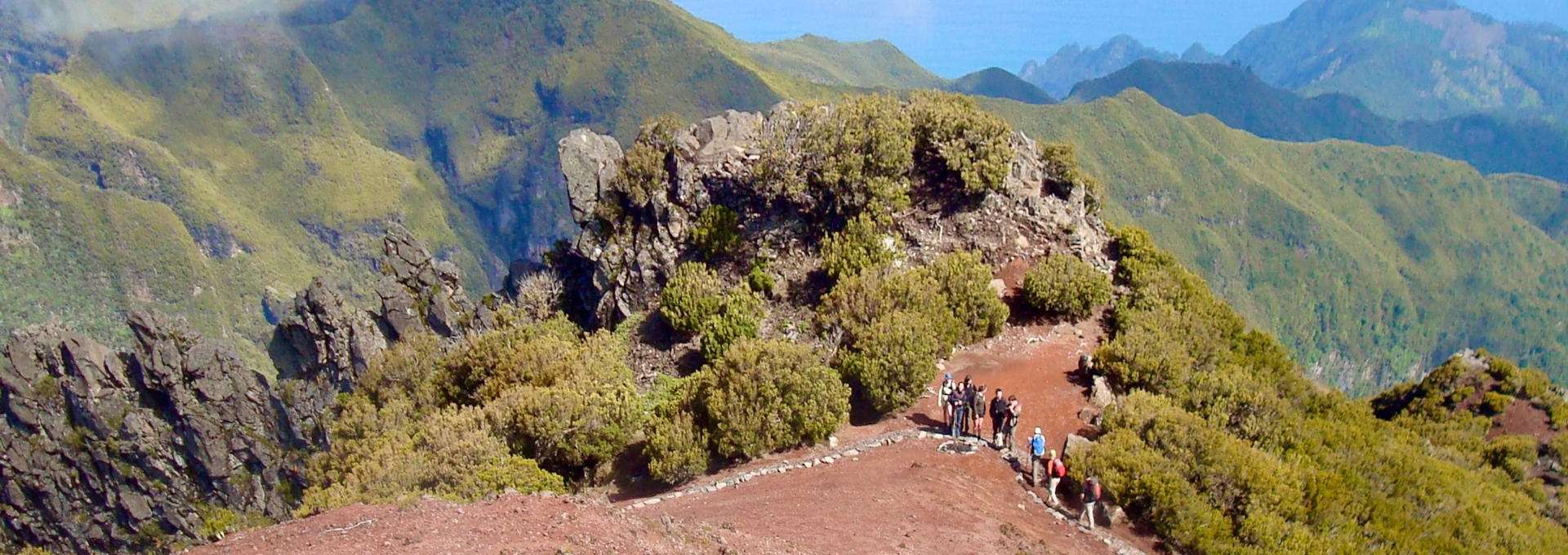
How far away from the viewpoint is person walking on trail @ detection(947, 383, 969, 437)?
19.5 m

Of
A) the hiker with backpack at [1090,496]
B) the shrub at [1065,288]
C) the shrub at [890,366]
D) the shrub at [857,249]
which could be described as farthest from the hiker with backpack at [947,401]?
the shrub at [1065,288]

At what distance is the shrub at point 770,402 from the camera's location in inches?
758

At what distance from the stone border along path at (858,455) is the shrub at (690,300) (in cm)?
809

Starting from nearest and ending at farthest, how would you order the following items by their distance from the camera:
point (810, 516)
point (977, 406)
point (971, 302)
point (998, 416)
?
point (810, 516) → point (998, 416) → point (977, 406) → point (971, 302)

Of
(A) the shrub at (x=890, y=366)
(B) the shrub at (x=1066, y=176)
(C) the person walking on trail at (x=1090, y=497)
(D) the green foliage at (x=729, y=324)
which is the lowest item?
A: (C) the person walking on trail at (x=1090, y=497)

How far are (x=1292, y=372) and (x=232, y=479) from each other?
54389mm

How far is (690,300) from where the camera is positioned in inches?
1038

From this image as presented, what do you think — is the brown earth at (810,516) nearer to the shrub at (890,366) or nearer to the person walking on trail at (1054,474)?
the person walking on trail at (1054,474)

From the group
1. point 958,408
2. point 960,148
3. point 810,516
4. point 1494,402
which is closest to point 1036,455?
point 958,408

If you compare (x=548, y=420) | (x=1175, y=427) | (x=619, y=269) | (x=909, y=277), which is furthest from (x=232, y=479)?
(x=1175, y=427)

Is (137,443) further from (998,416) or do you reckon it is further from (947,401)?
(998,416)

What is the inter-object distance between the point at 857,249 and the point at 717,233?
4817mm

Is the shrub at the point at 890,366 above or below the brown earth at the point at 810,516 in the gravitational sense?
above

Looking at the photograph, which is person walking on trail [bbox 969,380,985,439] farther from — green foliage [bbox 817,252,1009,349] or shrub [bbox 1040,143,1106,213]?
shrub [bbox 1040,143,1106,213]
